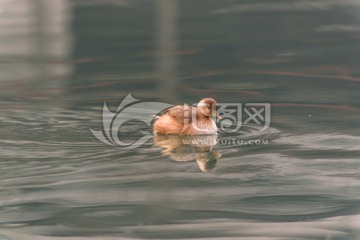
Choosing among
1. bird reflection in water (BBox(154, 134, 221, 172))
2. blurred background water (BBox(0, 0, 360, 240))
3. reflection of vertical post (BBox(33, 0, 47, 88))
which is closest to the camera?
blurred background water (BBox(0, 0, 360, 240))

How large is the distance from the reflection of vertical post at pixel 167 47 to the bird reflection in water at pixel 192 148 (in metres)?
1.56

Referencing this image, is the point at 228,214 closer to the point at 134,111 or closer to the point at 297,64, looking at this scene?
the point at 134,111

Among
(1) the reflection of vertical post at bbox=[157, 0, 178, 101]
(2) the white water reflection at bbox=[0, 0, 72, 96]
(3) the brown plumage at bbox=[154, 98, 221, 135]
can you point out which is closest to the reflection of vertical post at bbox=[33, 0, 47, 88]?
(2) the white water reflection at bbox=[0, 0, 72, 96]

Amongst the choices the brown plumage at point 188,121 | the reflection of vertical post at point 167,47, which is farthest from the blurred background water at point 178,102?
the brown plumage at point 188,121

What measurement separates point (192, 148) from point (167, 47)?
2974 millimetres

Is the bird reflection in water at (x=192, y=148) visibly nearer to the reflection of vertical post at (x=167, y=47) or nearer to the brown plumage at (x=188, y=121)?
the brown plumage at (x=188, y=121)

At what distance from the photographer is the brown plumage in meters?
7.41

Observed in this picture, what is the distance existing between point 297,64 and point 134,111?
2.23 metres

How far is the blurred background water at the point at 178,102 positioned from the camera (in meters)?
5.16

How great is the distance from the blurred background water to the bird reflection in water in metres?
0.03

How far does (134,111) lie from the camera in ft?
27.2

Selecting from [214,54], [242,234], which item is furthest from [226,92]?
[242,234]

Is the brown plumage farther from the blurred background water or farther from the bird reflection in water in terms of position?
the blurred background water

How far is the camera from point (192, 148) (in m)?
7.09
